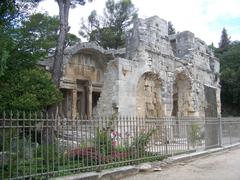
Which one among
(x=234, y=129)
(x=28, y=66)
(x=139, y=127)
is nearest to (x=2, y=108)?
(x=28, y=66)

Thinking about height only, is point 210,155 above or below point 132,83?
below

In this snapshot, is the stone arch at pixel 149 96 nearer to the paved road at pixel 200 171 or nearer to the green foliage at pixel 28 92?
the green foliage at pixel 28 92

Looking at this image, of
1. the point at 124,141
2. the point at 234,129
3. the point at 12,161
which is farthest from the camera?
the point at 234,129

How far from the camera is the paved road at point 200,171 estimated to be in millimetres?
8141

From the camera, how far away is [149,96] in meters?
16.7

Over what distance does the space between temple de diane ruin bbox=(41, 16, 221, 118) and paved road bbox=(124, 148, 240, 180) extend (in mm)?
4498

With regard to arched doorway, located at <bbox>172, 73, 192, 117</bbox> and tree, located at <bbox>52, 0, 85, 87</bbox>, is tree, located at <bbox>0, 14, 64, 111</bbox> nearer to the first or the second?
tree, located at <bbox>52, 0, 85, 87</bbox>

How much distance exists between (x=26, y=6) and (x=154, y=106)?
8.18m

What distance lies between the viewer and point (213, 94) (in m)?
15.7

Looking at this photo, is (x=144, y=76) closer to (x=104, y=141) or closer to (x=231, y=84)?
(x=104, y=141)

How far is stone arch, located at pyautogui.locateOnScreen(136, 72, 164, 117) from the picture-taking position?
1603cm

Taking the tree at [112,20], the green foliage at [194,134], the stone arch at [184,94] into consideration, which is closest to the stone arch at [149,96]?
the stone arch at [184,94]

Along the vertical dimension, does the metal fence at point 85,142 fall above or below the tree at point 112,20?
below

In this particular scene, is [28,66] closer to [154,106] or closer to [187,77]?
[154,106]
